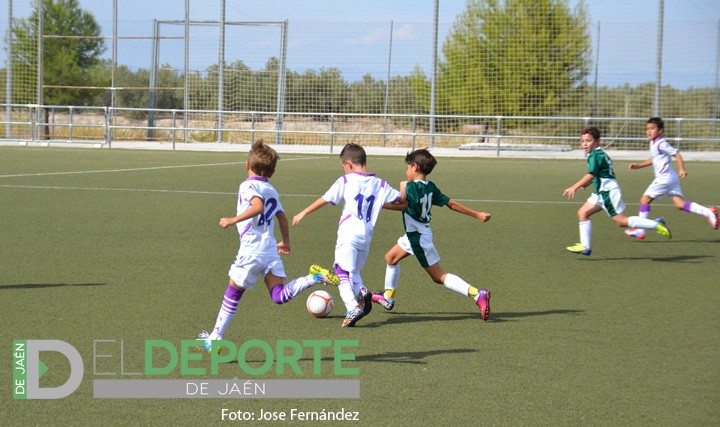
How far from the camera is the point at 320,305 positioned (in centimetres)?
643

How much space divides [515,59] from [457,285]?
29565 mm

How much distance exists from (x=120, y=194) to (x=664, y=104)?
25602 mm

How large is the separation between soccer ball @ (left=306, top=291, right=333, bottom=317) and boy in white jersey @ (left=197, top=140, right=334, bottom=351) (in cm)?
70

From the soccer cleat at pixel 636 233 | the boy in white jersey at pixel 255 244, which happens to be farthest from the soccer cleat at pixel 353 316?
the soccer cleat at pixel 636 233

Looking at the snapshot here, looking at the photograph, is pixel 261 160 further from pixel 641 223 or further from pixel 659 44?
pixel 659 44

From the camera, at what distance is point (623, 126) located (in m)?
32.8

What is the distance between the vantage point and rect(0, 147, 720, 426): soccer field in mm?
4488

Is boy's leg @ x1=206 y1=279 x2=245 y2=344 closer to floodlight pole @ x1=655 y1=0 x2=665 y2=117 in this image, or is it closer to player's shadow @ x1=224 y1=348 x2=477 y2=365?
player's shadow @ x1=224 y1=348 x2=477 y2=365

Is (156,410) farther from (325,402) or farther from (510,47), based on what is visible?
(510,47)

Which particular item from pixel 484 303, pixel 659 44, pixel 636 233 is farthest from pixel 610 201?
pixel 659 44

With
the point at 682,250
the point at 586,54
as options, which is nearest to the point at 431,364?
the point at 682,250

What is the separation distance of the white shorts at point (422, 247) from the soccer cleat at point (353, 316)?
0.87 m

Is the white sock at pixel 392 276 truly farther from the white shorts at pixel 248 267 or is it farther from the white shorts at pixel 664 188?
the white shorts at pixel 664 188

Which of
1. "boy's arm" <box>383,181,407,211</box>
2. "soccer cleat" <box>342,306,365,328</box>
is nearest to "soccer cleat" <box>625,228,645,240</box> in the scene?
"boy's arm" <box>383,181,407,211</box>
